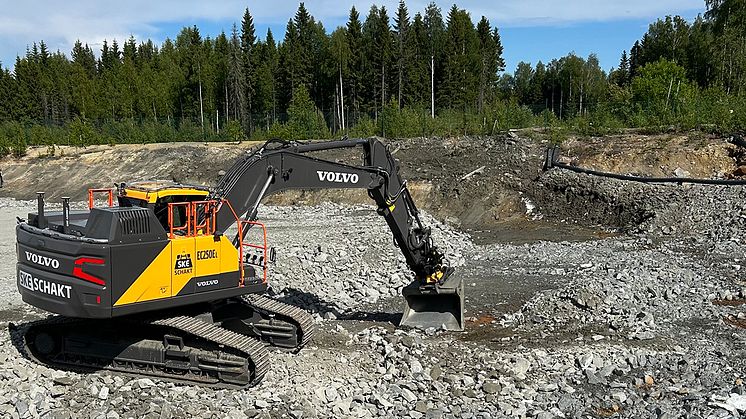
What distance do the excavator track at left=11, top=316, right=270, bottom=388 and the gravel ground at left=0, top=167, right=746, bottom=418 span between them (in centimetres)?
19

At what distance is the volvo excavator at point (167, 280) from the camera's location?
778cm

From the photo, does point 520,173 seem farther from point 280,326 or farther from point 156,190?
point 156,190

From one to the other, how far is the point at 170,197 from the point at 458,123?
88.6 ft

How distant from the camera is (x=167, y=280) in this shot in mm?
8117

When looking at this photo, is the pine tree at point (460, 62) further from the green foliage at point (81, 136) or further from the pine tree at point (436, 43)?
the green foliage at point (81, 136)

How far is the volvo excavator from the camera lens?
25.5 ft

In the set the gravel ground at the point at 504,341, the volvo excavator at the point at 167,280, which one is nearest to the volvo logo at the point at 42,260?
the volvo excavator at the point at 167,280

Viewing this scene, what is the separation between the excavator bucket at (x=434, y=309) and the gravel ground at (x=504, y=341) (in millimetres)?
250

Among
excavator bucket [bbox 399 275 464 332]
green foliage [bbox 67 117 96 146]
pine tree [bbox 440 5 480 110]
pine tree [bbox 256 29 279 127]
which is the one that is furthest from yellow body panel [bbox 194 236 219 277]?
pine tree [bbox 256 29 279 127]

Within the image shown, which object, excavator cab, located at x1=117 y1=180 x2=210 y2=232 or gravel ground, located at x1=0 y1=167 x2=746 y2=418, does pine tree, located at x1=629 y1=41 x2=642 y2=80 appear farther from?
excavator cab, located at x1=117 y1=180 x2=210 y2=232

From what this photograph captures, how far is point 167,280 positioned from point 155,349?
1.00m

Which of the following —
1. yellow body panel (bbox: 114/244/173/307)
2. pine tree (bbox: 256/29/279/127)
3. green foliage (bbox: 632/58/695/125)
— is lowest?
yellow body panel (bbox: 114/244/173/307)

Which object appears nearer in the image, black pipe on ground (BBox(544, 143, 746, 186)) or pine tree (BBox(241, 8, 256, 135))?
black pipe on ground (BBox(544, 143, 746, 186))

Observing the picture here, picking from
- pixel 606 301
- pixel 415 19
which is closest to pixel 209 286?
pixel 606 301
